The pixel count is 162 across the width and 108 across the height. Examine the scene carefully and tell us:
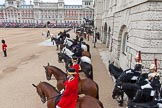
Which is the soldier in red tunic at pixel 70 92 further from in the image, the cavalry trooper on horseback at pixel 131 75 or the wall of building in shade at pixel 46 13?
Result: the wall of building in shade at pixel 46 13

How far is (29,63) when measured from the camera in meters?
16.5

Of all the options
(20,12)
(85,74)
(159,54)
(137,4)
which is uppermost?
(20,12)

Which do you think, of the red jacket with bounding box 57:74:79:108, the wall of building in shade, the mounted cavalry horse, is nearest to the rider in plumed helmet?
the red jacket with bounding box 57:74:79:108

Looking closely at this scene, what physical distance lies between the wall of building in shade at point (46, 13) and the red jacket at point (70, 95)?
387 feet

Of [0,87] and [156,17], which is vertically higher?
[156,17]

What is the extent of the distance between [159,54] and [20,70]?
382 inches

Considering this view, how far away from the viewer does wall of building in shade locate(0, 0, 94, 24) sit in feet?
397

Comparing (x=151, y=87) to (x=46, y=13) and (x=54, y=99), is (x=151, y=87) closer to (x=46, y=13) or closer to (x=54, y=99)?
(x=54, y=99)

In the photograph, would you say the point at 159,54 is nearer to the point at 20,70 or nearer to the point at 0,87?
the point at 0,87

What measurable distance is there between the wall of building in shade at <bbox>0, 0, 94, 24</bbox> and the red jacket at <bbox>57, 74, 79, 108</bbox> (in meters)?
118

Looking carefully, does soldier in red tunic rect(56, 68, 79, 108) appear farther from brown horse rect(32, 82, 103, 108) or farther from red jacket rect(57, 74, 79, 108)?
brown horse rect(32, 82, 103, 108)

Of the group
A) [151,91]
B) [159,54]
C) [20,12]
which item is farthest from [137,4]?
[20,12]

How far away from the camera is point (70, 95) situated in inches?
192

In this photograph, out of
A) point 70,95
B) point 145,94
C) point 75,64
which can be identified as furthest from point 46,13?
point 70,95
